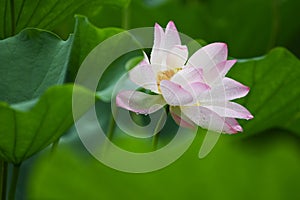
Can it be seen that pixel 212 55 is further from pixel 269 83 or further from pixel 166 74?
pixel 269 83

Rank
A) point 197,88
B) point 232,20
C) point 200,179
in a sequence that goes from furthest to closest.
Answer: point 232,20, point 197,88, point 200,179

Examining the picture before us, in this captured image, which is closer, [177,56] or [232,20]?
[177,56]

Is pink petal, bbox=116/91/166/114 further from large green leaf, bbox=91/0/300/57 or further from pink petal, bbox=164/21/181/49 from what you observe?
large green leaf, bbox=91/0/300/57

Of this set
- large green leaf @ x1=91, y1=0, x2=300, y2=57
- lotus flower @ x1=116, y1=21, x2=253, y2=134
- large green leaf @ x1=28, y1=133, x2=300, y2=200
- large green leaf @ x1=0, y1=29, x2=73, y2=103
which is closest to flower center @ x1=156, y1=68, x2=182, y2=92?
lotus flower @ x1=116, y1=21, x2=253, y2=134

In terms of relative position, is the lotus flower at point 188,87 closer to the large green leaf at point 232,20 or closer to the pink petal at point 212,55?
the pink petal at point 212,55

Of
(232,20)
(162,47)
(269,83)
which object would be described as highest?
(162,47)

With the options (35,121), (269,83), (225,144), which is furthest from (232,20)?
(225,144)

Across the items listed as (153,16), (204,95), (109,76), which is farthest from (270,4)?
(204,95)
